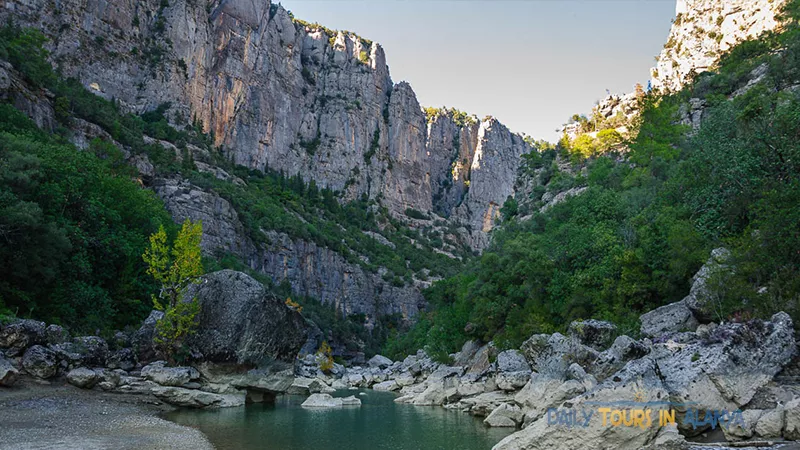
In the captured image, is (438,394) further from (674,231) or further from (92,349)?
(92,349)

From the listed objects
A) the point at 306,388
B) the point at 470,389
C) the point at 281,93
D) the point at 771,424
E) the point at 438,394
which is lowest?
the point at 306,388

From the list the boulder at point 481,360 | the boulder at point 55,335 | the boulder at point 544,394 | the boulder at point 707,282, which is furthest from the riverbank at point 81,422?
the boulder at point 481,360

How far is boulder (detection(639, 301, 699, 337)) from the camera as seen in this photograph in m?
19.3

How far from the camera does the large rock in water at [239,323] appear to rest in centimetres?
2548

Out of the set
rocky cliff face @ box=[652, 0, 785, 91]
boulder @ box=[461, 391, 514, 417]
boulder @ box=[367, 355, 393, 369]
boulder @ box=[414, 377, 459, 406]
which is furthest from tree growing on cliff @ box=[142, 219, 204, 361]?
rocky cliff face @ box=[652, 0, 785, 91]

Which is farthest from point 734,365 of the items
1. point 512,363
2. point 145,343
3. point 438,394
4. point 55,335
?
point 55,335

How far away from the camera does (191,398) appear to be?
22891 millimetres

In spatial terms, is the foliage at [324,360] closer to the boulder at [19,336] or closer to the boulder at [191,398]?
the boulder at [191,398]

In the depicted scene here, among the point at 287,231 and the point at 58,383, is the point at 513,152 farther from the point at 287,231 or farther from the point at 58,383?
the point at 58,383

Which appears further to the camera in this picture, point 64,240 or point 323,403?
point 323,403

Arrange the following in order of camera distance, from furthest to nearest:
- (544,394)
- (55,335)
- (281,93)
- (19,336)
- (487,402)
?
1. (281,93)
2. (487,402)
3. (55,335)
4. (19,336)
5. (544,394)

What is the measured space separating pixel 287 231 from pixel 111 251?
185 feet

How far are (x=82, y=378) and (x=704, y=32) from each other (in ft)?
269

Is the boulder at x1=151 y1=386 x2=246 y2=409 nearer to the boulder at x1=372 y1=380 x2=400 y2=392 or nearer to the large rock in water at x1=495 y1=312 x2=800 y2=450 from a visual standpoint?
the large rock in water at x1=495 y1=312 x2=800 y2=450
